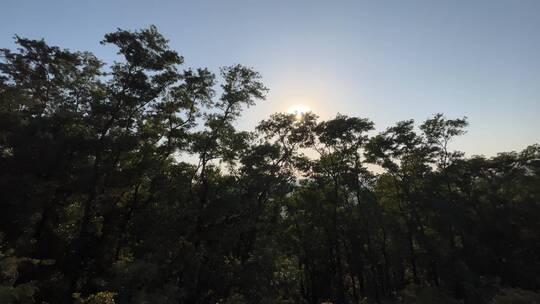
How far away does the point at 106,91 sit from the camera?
21.3 meters

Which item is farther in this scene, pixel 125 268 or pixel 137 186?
pixel 137 186

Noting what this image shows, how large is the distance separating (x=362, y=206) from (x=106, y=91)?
23295 mm

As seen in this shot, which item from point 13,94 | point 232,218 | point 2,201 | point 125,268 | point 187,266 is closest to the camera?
point 125,268

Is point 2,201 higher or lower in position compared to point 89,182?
lower

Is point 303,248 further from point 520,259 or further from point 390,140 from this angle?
point 520,259

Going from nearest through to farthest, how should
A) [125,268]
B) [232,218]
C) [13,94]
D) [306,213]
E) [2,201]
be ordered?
[125,268]
[2,201]
[13,94]
[232,218]
[306,213]

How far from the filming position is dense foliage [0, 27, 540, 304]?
19.6m

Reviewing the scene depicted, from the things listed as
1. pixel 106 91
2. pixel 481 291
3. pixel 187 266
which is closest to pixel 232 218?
pixel 187 266

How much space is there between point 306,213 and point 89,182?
21528 mm

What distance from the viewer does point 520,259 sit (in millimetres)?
34188

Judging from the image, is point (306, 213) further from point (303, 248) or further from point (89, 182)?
point (89, 182)

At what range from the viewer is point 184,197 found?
2495cm

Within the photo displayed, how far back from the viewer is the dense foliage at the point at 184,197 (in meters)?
19.6

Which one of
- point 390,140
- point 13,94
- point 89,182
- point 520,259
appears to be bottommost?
point 520,259
